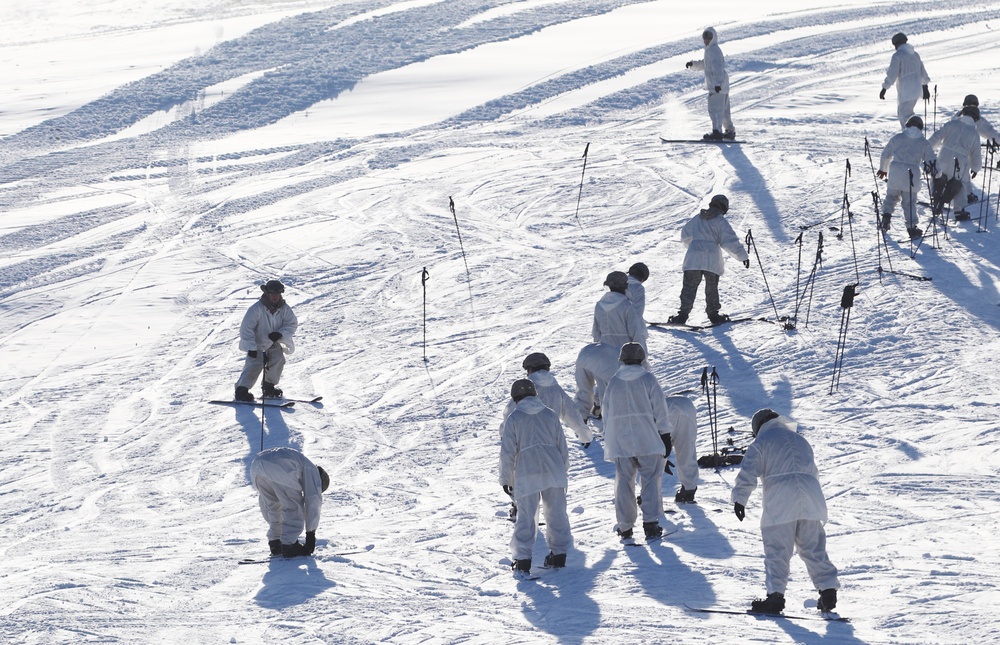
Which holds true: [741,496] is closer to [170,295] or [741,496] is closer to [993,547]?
[993,547]

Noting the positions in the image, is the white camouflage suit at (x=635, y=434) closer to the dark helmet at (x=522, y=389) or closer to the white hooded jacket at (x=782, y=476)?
the dark helmet at (x=522, y=389)

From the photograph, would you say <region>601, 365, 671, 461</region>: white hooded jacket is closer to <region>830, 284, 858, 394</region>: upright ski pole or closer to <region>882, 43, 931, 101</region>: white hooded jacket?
<region>830, 284, 858, 394</region>: upright ski pole

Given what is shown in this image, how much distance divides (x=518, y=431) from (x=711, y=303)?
16.9ft


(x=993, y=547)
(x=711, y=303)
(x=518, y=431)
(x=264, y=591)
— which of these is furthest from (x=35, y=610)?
(x=711, y=303)

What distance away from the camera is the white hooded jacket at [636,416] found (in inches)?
340

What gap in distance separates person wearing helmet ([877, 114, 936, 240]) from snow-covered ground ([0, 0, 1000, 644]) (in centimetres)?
51

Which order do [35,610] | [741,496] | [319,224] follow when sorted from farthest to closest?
[319,224] < [35,610] < [741,496]

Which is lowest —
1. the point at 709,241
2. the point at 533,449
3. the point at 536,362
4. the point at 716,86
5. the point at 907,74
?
the point at 533,449

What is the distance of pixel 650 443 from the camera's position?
8648mm

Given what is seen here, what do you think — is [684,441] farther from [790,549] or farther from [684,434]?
[790,549]

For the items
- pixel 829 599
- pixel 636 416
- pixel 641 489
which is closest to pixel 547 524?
pixel 641 489

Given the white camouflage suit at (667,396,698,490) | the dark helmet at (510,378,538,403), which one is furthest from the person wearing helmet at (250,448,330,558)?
the white camouflage suit at (667,396,698,490)

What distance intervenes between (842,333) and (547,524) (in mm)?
5003

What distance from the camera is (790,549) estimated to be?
7.56m
